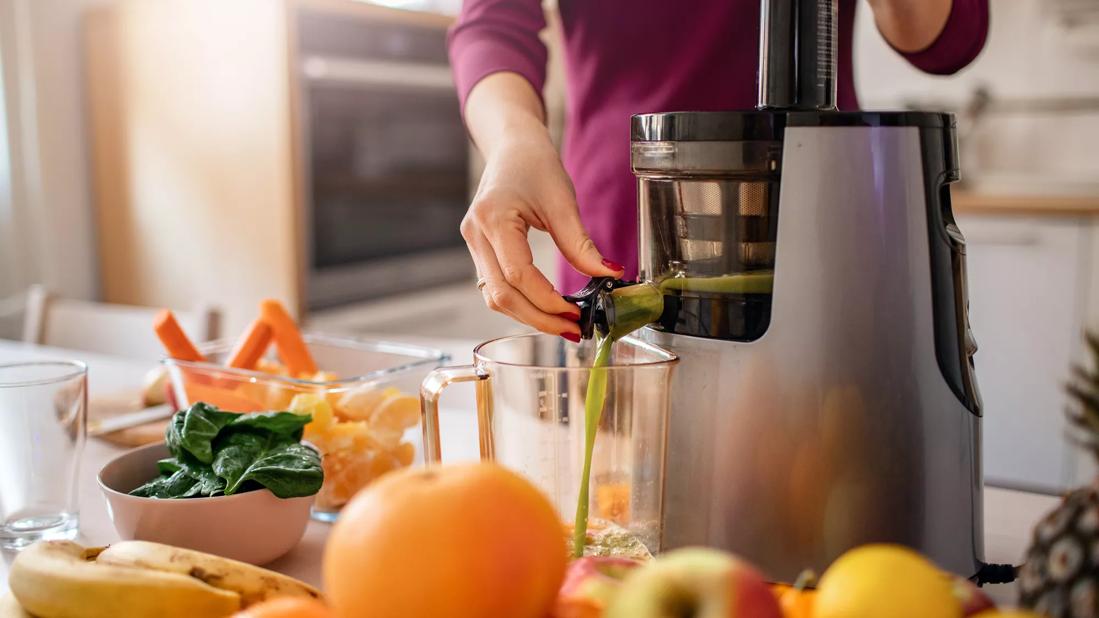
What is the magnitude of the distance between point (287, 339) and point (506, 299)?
36 centimetres

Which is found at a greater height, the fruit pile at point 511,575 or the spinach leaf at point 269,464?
the fruit pile at point 511,575

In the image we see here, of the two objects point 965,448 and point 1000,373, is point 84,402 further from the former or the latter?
point 1000,373

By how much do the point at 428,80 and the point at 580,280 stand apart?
4.71 ft

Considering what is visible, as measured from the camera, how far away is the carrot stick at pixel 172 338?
2.94ft

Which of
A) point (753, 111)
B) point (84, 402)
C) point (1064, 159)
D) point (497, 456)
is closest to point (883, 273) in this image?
point (753, 111)

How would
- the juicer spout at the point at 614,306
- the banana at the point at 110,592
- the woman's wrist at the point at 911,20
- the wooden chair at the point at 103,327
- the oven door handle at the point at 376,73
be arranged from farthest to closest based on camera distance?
the oven door handle at the point at 376,73, the wooden chair at the point at 103,327, the woman's wrist at the point at 911,20, the juicer spout at the point at 614,306, the banana at the point at 110,592

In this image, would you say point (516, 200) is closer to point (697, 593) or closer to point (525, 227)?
point (525, 227)

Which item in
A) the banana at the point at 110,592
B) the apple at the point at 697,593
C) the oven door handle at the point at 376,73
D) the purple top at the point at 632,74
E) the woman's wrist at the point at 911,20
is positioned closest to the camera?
the apple at the point at 697,593

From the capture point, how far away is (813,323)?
0.57 meters

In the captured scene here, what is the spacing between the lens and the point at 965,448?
0.60m

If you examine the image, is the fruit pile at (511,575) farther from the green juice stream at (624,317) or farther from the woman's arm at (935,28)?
the woman's arm at (935,28)

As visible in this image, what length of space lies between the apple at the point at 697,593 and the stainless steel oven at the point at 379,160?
197cm

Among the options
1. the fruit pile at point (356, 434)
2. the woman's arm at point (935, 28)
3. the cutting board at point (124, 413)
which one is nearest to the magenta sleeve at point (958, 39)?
the woman's arm at point (935, 28)

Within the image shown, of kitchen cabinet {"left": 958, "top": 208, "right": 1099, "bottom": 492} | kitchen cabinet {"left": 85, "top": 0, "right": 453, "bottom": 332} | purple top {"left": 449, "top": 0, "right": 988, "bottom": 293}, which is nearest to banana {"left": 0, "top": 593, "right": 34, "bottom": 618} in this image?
purple top {"left": 449, "top": 0, "right": 988, "bottom": 293}
